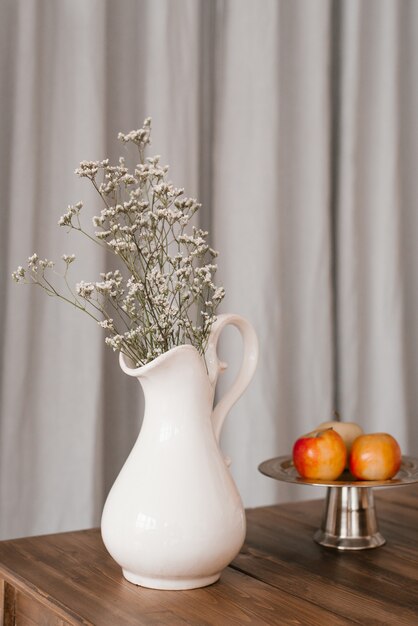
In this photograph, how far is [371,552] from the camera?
1.14 m

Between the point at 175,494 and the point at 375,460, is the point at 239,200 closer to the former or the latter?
the point at 375,460

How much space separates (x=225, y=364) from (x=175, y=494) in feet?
0.61

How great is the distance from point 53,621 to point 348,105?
1726mm

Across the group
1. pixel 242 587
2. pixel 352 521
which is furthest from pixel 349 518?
pixel 242 587

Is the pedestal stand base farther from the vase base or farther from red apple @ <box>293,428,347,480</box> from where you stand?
the vase base

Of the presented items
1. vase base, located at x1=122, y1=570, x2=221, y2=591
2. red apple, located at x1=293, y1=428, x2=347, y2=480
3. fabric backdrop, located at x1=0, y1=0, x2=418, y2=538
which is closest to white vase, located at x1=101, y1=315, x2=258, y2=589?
vase base, located at x1=122, y1=570, x2=221, y2=591

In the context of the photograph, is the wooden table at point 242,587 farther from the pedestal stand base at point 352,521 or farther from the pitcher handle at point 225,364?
the pitcher handle at point 225,364

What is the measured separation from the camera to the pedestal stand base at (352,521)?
116 cm

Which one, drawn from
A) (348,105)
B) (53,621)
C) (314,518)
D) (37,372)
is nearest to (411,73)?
(348,105)

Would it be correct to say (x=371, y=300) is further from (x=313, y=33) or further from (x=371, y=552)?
(x=371, y=552)

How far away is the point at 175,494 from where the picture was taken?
949 mm

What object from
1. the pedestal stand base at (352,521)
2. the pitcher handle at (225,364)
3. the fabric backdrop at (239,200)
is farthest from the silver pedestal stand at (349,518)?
the fabric backdrop at (239,200)

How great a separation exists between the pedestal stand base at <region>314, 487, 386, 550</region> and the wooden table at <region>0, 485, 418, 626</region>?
2 cm

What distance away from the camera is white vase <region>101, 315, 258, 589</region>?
3.09 ft
